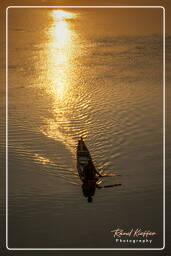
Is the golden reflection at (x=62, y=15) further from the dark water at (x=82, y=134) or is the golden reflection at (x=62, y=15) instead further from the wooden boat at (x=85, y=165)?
the wooden boat at (x=85, y=165)

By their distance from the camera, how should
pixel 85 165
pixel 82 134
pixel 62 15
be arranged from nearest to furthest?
1. pixel 85 165
2. pixel 82 134
3. pixel 62 15

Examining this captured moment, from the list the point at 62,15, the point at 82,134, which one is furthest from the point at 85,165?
the point at 62,15

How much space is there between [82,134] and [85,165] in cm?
162

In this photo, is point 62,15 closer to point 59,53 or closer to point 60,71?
point 59,53

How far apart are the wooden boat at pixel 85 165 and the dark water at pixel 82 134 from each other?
0.22m

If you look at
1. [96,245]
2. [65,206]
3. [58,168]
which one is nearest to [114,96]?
[58,168]

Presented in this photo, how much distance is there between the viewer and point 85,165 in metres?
9.38

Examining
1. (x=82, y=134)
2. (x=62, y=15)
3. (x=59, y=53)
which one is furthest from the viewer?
(x=62, y=15)

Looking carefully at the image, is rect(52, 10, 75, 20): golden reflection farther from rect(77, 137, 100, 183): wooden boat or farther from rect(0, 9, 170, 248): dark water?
rect(77, 137, 100, 183): wooden boat

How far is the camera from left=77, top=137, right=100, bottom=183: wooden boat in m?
9.10

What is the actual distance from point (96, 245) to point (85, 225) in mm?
475

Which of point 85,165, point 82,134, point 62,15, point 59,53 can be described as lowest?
point 85,165

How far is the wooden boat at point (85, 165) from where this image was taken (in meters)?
9.10

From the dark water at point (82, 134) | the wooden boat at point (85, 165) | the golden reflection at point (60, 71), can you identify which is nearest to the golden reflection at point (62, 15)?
the golden reflection at point (60, 71)
